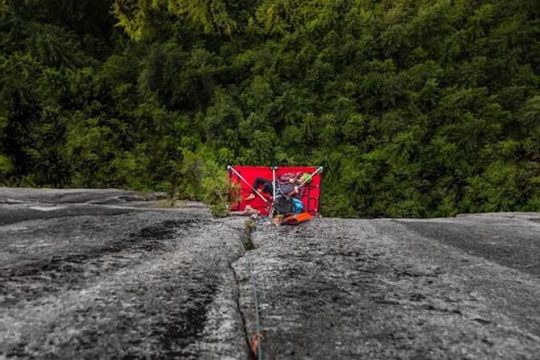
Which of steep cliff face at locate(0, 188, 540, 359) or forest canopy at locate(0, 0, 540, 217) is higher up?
forest canopy at locate(0, 0, 540, 217)

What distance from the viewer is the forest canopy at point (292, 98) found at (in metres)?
14.2

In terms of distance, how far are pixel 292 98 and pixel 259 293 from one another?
1356 centimetres

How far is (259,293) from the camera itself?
2.91 meters

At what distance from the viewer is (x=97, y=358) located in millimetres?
1993

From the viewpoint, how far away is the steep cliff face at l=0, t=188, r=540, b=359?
220 cm

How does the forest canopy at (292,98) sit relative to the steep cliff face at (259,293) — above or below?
above

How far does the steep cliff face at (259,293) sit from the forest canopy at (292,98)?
851 cm

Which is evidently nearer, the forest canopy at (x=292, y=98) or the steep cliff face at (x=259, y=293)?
the steep cliff face at (x=259, y=293)

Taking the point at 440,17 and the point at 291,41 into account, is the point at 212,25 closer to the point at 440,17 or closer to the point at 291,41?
the point at 291,41

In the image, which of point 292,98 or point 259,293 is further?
point 292,98

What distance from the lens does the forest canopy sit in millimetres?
14211

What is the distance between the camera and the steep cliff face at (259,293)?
2203mm

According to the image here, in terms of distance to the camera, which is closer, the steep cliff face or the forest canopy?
the steep cliff face

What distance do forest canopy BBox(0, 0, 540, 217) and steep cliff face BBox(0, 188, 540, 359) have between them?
8.51 m
